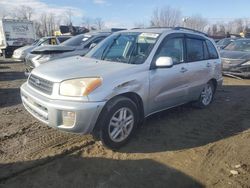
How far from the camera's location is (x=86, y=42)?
9633 mm

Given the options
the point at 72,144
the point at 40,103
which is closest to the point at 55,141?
the point at 72,144

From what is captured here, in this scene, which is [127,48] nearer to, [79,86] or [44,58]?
[79,86]

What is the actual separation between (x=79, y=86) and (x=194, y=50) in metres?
2.96

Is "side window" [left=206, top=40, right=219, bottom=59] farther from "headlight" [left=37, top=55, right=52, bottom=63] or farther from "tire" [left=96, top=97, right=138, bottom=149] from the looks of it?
"headlight" [left=37, top=55, right=52, bottom=63]

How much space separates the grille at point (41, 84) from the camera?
3993 millimetres

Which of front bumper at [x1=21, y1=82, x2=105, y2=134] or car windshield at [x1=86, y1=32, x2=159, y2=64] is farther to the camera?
car windshield at [x1=86, y1=32, x2=159, y2=64]

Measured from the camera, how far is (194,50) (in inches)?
231

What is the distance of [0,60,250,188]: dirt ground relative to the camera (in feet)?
11.4

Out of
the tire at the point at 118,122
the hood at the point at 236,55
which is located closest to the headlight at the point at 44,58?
the tire at the point at 118,122

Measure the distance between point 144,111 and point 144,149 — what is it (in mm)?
642

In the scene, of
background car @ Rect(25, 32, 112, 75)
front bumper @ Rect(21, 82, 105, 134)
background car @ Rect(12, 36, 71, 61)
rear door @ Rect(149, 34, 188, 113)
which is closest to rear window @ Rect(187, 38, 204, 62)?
rear door @ Rect(149, 34, 188, 113)

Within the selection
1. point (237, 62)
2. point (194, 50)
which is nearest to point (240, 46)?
point (237, 62)

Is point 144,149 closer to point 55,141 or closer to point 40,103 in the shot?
point 55,141

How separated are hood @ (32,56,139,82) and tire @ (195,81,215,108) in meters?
2.55
